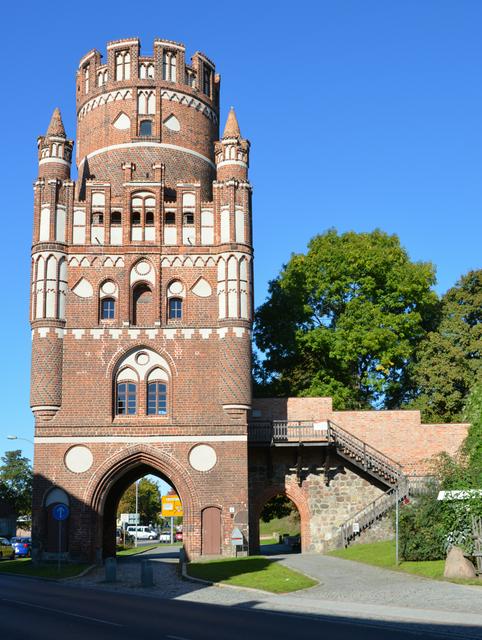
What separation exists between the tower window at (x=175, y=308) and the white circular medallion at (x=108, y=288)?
8.86 ft

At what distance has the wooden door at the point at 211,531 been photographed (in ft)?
130

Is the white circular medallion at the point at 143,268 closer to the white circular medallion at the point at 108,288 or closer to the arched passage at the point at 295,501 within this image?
the white circular medallion at the point at 108,288

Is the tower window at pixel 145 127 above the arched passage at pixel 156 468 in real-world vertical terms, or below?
above

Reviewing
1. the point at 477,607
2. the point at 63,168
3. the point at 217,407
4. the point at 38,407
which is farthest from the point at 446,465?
the point at 63,168

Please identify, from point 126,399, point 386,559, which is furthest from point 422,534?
point 126,399

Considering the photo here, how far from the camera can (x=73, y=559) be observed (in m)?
39.3

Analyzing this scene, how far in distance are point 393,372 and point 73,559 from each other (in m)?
22.4

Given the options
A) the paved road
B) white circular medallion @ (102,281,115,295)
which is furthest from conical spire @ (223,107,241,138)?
the paved road

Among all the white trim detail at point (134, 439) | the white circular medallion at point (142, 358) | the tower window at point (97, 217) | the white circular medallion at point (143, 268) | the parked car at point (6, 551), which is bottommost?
the parked car at point (6, 551)

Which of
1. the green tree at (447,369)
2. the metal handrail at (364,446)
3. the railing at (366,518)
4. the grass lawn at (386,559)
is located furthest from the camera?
the green tree at (447,369)

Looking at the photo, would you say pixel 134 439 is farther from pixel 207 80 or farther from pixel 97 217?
pixel 207 80

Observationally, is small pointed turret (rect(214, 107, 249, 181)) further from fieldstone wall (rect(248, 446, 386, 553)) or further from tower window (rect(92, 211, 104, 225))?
fieldstone wall (rect(248, 446, 386, 553))

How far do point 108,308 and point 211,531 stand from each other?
36.3 ft

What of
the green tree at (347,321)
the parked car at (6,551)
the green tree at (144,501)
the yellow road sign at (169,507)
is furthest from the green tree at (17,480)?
the green tree at (347,321)
